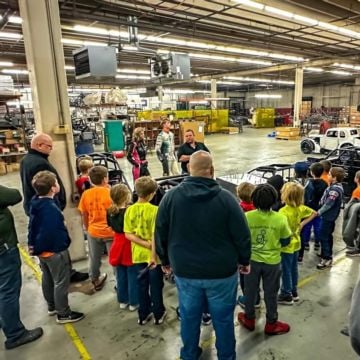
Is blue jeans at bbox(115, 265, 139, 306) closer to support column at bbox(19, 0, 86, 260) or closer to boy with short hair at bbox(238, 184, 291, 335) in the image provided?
boy with short hair at bbox(238, 184, 291, 335)

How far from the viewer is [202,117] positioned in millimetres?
24578

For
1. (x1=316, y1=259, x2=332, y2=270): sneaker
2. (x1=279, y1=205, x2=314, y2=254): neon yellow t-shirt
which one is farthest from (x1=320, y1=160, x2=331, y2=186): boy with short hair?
(x1=279, y1=205, x2=314, y2=254): neon yellow t-shirt

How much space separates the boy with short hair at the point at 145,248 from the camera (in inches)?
105

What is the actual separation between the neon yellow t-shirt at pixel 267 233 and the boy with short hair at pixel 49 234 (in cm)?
171

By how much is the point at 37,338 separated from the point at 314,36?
14.1 meters

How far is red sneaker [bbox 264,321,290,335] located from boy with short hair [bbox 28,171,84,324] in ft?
6.41

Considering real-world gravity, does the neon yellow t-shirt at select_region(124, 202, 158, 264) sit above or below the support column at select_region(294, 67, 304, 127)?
below

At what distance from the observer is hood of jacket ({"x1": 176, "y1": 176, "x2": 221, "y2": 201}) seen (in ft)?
6.12

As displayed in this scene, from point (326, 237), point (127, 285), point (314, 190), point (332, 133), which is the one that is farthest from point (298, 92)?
point (127, 285)

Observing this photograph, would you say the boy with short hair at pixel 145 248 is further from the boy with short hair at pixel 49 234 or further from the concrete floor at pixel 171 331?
the boy with short hair at pixel 49 234

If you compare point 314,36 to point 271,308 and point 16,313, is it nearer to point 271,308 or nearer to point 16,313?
point 271,308

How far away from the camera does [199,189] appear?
1.88m

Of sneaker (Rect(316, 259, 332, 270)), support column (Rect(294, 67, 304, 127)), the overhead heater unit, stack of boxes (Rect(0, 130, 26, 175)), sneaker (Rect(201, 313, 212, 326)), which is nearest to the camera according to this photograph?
sneaker (Rect(201, 313, 212, 326))

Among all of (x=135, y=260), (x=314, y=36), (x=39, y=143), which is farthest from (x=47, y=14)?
(x=314, y=36)
